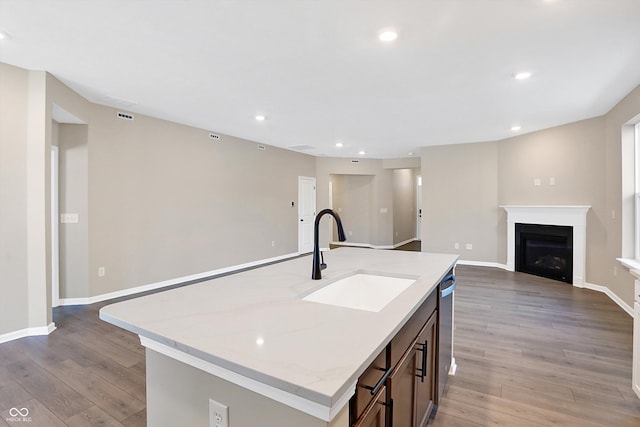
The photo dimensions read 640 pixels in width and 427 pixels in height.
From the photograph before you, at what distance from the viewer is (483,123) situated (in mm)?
5090

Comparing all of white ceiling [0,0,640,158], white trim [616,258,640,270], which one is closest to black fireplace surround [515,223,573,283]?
white trim [616,258,640,270]

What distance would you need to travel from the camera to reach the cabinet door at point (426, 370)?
152 centimetres

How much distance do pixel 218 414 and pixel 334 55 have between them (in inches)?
108

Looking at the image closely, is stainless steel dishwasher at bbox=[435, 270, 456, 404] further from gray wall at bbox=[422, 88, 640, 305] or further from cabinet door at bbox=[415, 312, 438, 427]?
gray wall at bbox=[422, 88, 640, 305]

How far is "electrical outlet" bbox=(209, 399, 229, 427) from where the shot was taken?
2.92ft

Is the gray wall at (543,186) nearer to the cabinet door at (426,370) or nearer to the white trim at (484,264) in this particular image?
the white trim at (484,264)

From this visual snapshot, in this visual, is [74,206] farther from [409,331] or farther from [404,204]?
[404,204]

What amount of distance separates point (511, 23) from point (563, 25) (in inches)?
15.3

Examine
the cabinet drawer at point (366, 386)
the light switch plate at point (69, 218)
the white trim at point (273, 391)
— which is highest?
the light switch plate at point (69, 218)

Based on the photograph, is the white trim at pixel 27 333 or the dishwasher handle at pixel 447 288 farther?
the white trim at pixel 27 333

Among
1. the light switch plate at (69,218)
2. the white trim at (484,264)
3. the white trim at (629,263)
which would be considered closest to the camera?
the white trim at (629,263)

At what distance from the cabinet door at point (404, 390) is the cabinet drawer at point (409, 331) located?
36 millimetres

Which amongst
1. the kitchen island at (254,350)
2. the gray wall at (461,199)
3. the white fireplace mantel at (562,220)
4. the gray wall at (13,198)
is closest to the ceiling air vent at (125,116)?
the gray wall at (13,198)

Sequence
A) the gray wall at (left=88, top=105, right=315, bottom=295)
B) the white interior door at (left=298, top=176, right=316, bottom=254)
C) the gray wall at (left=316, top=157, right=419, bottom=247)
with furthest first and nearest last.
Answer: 1. the gray wall at (left=316, top=157, right=419, bottom=247)
2. the white interior door at (left=298, top=176, right=316, bottom=254)
3. the gray wall at (left=88, top=105, right=315, bottom=295)
